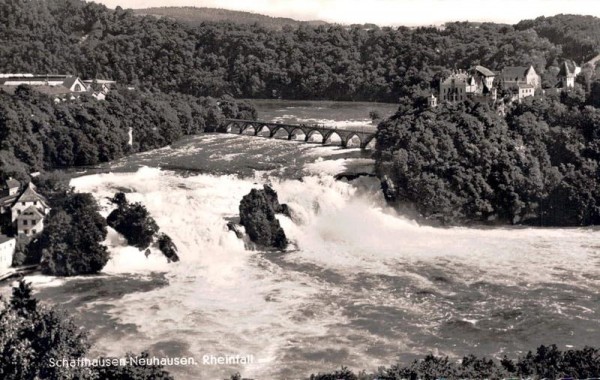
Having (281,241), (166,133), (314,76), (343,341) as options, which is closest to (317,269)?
(281,241)

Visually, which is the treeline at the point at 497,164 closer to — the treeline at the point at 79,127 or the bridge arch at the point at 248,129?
the treeline at the point at 79,127

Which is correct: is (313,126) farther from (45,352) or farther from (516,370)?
(45,352)

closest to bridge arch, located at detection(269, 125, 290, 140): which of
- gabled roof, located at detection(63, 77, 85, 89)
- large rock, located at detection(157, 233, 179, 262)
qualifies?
gabled roof, located at detection(63, 77, 85, 89)

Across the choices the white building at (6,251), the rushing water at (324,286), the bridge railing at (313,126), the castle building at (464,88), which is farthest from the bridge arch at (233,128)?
the white building at (6,251)

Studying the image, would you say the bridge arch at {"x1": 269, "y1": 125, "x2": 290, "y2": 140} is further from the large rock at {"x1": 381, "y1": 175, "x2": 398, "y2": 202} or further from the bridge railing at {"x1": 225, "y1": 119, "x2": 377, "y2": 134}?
the large rock at {"x1": 381, "y1": 175, "x2": 398, "y2": 202}

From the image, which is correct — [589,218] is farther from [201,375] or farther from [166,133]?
[166,133]

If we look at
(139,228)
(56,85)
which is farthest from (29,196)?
(56,85)
